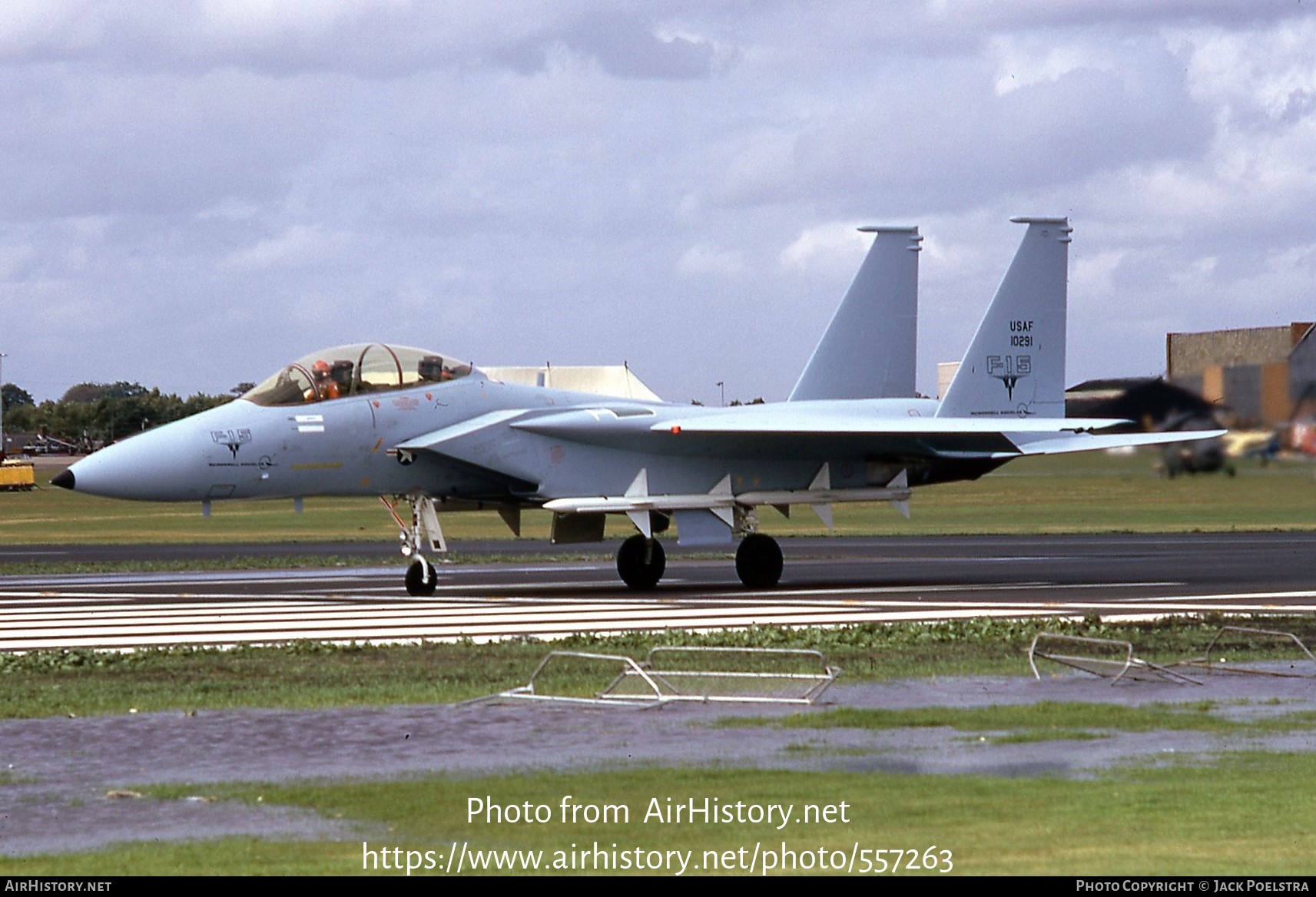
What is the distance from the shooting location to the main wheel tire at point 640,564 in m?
25.4

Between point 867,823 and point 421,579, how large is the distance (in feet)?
52.9

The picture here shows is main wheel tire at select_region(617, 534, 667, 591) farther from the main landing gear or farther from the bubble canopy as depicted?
the bubble canopy

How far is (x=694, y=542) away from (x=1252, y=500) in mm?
8344

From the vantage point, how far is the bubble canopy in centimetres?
2359

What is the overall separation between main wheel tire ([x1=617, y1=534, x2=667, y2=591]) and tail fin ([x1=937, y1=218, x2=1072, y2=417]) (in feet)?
17.9

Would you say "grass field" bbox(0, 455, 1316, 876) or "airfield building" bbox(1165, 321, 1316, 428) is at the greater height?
"airfield building" bbox(1165, 321, 1316, 428)

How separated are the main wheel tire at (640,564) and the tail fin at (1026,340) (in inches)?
215

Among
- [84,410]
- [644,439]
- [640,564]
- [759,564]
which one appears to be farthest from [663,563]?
[84,410]

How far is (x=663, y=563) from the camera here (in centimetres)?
2558

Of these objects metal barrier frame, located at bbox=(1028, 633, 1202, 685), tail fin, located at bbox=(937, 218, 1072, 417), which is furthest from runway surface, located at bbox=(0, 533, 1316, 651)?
metal barrier frame, located at bbox=(1028, 633, 1202, 685)

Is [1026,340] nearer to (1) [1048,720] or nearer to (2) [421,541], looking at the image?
(2) [421,541]

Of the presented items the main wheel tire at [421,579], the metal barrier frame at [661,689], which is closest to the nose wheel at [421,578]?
the main wheel tire at [421,579]

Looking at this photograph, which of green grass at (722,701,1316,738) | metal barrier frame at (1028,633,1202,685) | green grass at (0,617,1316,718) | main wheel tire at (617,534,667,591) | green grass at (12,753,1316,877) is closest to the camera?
green grass at (12,753,1316,877)

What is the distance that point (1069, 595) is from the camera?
2288 centimetres
